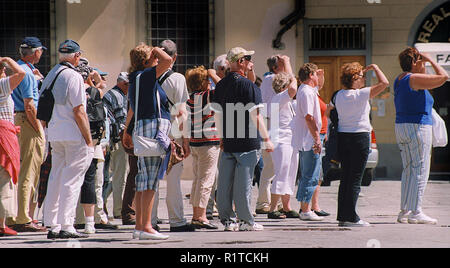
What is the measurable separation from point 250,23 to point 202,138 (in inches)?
380

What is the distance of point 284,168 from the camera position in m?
10.9

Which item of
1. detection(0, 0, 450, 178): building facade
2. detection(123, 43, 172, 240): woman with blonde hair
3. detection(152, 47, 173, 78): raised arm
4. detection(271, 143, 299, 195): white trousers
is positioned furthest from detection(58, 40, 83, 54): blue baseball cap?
detection(0, 0, 450, 178): building facade

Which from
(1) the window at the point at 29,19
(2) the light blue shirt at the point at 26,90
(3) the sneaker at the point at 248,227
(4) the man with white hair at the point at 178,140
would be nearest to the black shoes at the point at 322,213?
(3) the sneaker at the point at 248,227

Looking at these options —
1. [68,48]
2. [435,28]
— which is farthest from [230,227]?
[435,28]

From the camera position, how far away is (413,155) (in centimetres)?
1007

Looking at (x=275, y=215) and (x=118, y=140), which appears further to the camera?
(x=275, y=215)

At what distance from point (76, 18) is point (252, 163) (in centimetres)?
1049

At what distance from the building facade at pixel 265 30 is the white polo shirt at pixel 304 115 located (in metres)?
8.32

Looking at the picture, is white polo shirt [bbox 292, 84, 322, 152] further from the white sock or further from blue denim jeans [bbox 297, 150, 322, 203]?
the white sock

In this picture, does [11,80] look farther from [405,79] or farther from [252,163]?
[405,79]

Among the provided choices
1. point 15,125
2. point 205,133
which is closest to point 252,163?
point 205,133

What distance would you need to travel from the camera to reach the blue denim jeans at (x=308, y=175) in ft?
34.5

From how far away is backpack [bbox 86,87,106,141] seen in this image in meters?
9.33

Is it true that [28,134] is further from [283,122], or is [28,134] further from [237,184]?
[283,122]
